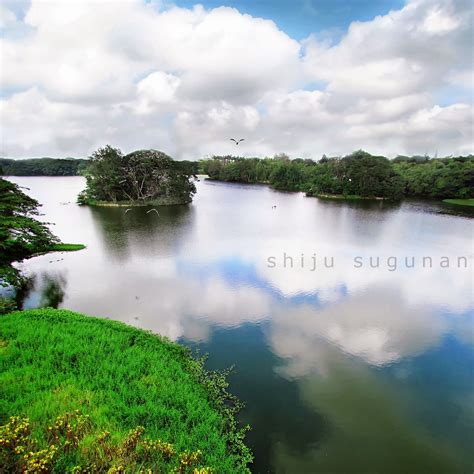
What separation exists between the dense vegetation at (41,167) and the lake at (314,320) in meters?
139

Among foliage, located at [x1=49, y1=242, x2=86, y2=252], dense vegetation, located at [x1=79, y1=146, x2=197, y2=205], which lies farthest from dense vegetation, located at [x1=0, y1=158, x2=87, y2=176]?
foliage, located at [x1=49, y1=242, x2=86, y2=252]

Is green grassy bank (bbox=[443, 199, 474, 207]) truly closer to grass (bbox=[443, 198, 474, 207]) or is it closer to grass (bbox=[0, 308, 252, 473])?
grass (bbox=[443, 198, 474, 207])

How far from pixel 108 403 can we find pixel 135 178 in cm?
4834

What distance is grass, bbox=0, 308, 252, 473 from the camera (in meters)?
6.43

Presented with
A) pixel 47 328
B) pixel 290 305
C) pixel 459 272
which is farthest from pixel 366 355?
pixel 459 272

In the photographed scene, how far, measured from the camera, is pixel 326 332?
14586 millimetres

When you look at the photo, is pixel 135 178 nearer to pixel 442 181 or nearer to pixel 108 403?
pixel 108 403

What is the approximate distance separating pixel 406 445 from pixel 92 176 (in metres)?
56.0

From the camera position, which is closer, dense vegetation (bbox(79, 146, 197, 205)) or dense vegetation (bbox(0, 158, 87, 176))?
dense vegetation (bbox(79, 146, 197, 205))

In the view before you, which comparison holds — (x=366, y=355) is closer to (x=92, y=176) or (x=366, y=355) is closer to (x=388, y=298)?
(x=388, y=298)

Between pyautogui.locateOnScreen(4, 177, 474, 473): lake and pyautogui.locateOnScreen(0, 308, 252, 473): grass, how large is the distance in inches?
47.9

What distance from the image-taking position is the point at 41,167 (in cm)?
15038

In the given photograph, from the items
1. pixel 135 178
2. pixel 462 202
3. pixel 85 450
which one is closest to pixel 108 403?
pixel 85 450

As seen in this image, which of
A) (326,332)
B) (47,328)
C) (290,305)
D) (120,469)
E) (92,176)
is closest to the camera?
(120,469)
